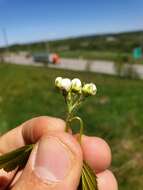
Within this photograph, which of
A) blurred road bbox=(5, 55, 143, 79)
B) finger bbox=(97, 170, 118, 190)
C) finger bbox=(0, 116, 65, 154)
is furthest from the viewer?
blurred road bbox=(5, 55, 143, 79)

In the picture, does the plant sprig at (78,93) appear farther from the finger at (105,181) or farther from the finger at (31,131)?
the finger at (105,181)

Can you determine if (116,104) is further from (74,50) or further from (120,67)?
(74,50)

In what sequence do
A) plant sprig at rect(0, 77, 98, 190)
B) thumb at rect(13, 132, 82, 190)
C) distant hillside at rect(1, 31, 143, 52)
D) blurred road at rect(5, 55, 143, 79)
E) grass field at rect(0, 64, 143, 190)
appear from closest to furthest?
plant sprig at rect(0, 77, 98, 190)
thumb at rect(13, 132, 82, 190)
grass field at rect(0, 64, 143, 190)
blurred road at rect(5, 55, 143, 79)
distant hillside at rect(1, 31, 143, 52)

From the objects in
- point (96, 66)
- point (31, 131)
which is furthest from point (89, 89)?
point (96, 66)

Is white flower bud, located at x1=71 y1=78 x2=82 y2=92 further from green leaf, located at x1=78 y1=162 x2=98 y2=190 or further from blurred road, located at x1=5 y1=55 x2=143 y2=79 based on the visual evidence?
blurred road, located at x1=5 y1=55 x2=143 y2=79

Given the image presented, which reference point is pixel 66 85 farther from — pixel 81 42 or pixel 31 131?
pixel 81 42

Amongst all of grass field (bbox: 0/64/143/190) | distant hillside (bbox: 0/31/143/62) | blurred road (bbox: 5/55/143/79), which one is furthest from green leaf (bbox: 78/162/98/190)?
distant hillside (bbox: 0/31/143/62)

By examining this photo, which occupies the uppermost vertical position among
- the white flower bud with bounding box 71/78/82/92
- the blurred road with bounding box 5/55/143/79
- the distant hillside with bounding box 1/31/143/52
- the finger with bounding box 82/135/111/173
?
the white flower bud with bounding box 71/78/82/92
